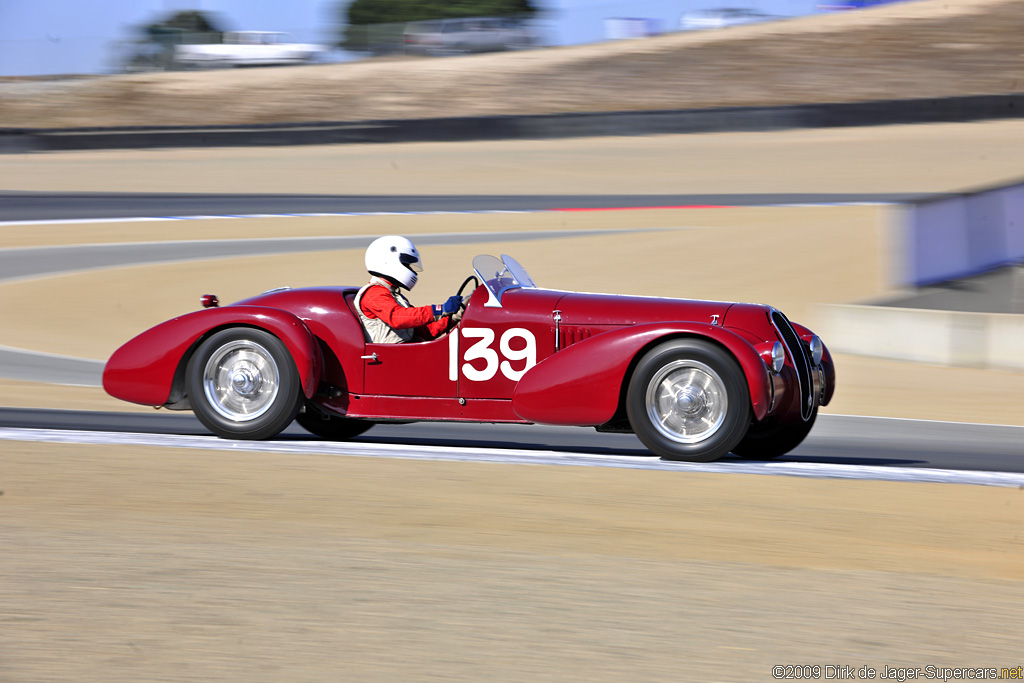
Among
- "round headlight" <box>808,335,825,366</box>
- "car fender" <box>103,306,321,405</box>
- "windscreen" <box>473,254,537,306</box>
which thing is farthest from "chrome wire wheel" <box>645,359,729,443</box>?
"car fender" <box>103,306,321,405</box>

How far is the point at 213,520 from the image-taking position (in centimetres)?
562

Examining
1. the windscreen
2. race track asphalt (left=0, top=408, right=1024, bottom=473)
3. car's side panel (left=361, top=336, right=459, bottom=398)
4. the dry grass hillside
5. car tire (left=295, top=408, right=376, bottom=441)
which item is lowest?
race track asphalt (left=0, top=408, right=1024, bottom=473)

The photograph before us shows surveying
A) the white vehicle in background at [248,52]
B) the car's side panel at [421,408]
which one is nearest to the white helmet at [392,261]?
the car's side panel at [421,408]

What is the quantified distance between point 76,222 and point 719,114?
15.5m

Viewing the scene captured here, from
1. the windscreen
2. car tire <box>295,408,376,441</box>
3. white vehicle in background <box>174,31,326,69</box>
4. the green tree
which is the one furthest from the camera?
the green tree

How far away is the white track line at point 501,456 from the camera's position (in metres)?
6.83

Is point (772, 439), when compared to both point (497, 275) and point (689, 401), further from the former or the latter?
point (497, 275)

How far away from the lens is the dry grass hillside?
113 ft

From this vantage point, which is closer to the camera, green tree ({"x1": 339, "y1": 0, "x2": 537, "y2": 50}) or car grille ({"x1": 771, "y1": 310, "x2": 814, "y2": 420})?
car grille ({"x1": 771, "y1": 310, "x2": 814, "y2": 420})

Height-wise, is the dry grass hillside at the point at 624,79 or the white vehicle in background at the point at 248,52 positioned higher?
the white vehicle in background at the point at 248,52

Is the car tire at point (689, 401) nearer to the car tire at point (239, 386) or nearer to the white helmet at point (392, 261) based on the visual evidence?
the white helmet at point (392, 261)

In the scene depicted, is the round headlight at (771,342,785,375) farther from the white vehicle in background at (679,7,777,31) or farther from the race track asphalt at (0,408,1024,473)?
the white vehicle in background at (679,7,777,31)

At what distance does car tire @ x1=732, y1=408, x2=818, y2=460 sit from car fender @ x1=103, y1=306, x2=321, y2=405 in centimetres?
271

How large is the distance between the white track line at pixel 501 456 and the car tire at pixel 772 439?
27 centimetres
